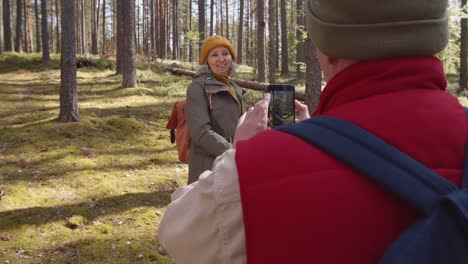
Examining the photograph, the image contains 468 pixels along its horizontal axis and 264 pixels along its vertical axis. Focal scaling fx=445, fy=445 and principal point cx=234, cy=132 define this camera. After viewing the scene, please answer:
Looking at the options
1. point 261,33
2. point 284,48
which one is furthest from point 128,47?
point 284,48

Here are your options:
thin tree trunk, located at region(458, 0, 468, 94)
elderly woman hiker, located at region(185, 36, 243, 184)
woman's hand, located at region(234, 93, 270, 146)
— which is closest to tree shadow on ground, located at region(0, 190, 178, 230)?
elderly woman hiker, located at region(185, 36, 243, 184)

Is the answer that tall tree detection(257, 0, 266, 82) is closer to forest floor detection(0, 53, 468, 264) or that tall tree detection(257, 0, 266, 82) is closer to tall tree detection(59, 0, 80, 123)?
forest floor detection(0, 53, 468, 264)

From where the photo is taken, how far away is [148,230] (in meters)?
5.80

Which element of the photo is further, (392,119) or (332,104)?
(332,104)

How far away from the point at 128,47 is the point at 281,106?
1471 centimetres

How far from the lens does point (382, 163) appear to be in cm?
94

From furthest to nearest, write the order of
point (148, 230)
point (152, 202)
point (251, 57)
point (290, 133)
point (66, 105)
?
point (251, 57)
point (66, 105)
point (152, 202)
point (148, 230)
point (290, 133)

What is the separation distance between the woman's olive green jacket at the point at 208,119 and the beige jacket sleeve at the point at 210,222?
2.73 metres

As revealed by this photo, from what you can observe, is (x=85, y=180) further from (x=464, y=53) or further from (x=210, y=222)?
(x=464, y=53)

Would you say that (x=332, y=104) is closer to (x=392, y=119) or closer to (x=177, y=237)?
(x=392, y=119)

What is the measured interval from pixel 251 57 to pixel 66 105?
33942 millimetres

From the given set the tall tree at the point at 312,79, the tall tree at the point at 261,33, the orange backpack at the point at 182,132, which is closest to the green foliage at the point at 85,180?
the orange backpack at the point at 182,132

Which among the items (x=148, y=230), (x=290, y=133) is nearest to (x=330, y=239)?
(x=290, y=133)

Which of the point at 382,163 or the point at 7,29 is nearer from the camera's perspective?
the point at 382,163
